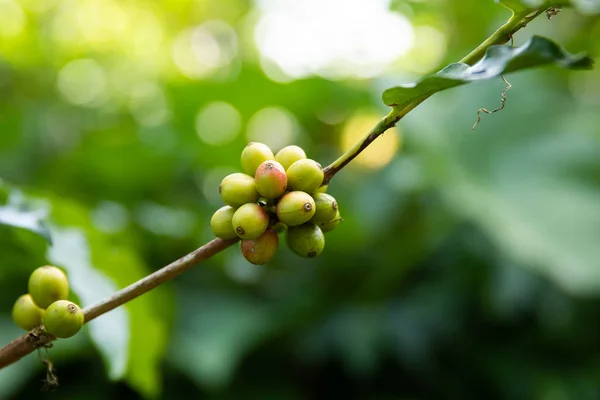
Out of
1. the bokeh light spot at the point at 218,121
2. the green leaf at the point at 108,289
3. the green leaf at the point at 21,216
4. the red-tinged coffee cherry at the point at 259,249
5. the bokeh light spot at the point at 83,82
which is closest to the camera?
the red-tinged coffee cherry at the point at 259,249

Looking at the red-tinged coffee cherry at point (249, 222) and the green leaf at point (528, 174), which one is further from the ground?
the red-tinged coffee cherry at point (249, 222)

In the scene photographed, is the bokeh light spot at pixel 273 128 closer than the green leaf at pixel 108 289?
No

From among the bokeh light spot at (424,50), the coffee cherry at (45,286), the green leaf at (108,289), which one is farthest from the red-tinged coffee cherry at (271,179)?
the bokeh light spot at (424,50)

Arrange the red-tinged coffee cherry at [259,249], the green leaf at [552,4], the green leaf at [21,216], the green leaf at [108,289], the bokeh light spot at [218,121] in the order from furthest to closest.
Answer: the bokeh light spot at [218,121], the green leaf at [108,289], the green leaf at [21,216], the red-tinged coffee cherry at [259,249], the green leaf at [552,4]

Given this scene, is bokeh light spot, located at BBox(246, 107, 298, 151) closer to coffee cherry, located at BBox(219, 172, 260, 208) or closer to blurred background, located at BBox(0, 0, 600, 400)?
blurred background, located at BBox(0, 0, 600, 400)

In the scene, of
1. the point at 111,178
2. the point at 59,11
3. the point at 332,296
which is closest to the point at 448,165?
the point at 332,296

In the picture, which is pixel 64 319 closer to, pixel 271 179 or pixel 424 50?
pixel 271 179

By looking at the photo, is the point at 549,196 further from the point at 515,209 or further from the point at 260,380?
the point at 260,380

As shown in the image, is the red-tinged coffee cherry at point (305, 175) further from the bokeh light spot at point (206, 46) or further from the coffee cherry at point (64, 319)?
the bokeh light spot at point (206, 46)

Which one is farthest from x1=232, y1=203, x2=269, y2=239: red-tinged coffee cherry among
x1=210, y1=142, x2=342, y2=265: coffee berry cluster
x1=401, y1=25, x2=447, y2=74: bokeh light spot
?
x1=401, y1=25, x2=447, y2=74: bokeh light spot
